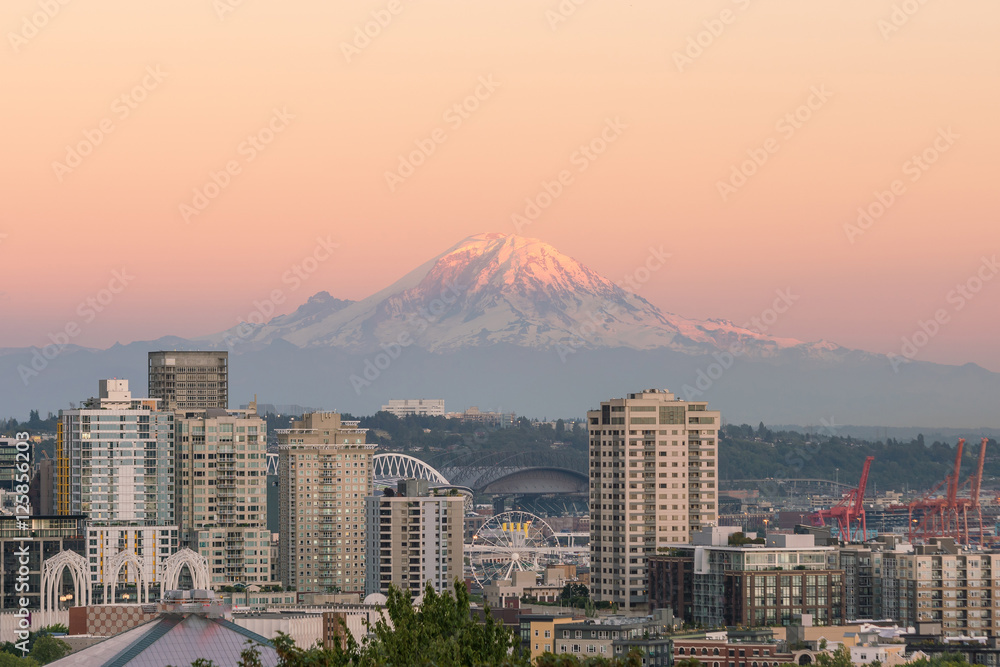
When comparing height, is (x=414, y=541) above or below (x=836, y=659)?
above

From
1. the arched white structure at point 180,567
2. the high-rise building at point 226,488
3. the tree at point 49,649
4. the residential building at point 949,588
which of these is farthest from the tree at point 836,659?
the high-rise building at point 226,488

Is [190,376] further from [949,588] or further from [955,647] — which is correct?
[955,647]

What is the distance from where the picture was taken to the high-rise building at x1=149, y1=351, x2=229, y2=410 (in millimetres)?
183375

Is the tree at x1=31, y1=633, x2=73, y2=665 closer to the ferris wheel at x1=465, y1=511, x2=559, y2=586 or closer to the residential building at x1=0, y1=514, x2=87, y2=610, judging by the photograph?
the residential building at x1=0, y1=514, x2=87, y2=610

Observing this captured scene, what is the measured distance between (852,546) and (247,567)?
43362mm

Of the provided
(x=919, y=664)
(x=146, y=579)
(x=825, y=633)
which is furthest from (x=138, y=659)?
(x=146, y=579)

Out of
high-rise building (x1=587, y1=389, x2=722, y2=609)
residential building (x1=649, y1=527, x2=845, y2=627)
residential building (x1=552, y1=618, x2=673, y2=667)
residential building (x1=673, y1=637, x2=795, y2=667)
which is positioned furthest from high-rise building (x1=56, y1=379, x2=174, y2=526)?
residential building (x1=673, y1=637, x2=795, y2=667)

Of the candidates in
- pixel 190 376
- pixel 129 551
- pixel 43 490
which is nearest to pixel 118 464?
pixel 129 551

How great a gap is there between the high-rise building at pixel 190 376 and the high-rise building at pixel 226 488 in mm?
28087

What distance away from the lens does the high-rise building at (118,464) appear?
491 ft

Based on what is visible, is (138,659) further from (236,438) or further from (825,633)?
(236,438)

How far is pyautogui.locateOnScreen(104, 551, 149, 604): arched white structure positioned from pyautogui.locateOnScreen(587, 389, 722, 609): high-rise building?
90.2ft

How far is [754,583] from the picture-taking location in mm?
112625

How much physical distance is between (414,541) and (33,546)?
29.5m
